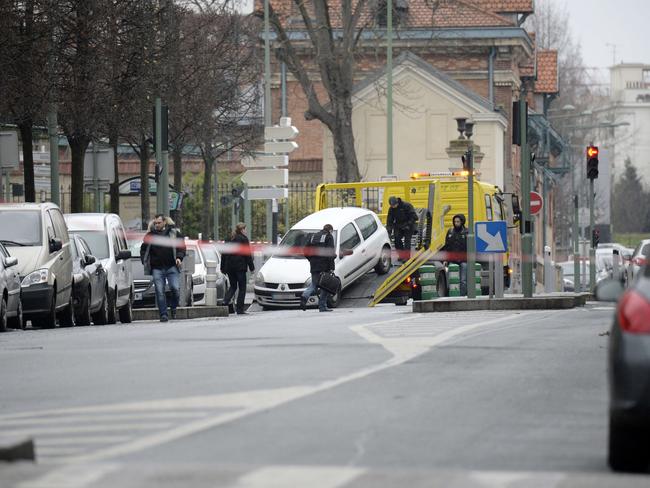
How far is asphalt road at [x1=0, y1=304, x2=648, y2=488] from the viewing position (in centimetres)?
871

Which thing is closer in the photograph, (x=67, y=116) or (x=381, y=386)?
(x=381, y=386)

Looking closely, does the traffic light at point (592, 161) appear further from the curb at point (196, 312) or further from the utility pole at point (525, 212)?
the curb at point (196, 312)

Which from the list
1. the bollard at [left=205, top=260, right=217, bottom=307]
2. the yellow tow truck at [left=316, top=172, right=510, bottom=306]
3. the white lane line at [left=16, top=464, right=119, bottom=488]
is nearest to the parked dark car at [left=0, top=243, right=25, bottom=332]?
the bollard at [left=205, top=260, right=217, bottom=307]

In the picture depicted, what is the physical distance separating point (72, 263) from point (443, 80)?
44086 mm

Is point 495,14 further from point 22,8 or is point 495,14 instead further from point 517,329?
point 517,329

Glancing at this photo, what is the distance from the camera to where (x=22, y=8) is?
106ft

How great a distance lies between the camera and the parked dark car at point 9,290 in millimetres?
25016

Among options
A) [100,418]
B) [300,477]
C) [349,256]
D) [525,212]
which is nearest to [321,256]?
[349,256]

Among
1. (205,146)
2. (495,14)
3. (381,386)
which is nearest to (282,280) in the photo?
(205,146)

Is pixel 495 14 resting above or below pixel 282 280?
above

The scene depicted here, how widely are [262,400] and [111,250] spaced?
62.8 ft

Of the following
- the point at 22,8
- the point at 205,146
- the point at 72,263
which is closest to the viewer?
the point at 72,263

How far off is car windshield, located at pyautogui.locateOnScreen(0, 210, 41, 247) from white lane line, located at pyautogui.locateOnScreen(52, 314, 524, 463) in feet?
30.5

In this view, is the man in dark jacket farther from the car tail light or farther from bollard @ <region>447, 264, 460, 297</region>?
the car tail light
